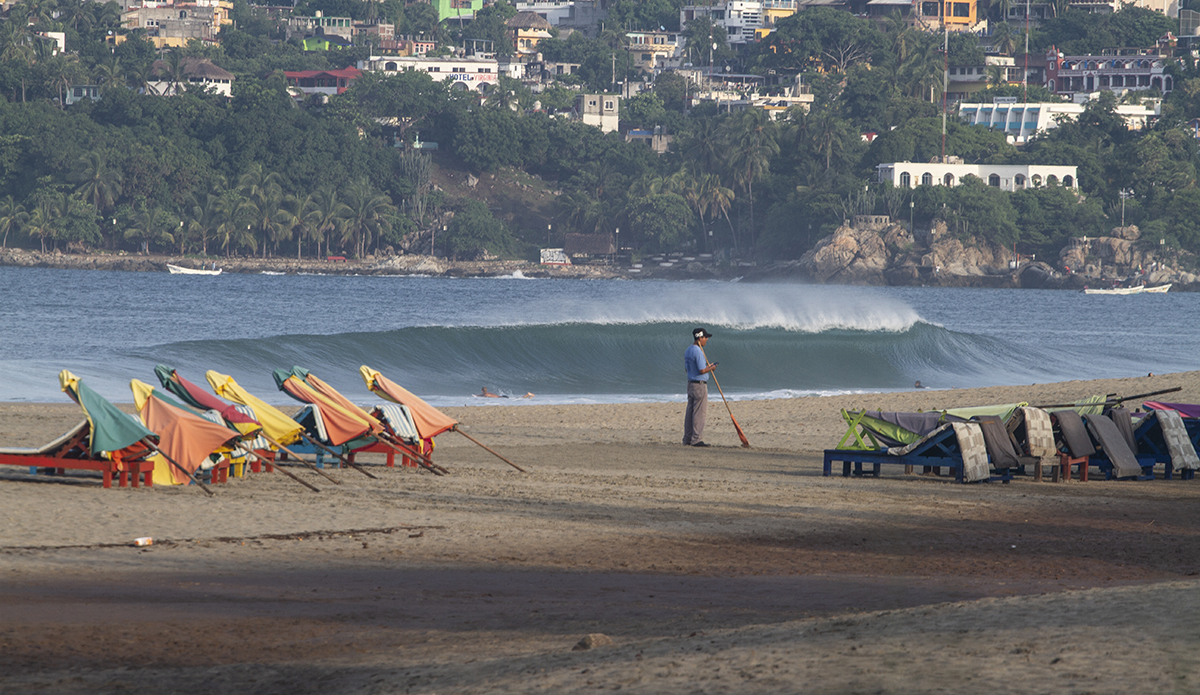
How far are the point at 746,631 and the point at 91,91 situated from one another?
133 metres

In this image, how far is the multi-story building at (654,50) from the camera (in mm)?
173500

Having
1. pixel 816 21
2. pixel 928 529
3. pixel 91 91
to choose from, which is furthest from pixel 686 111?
pixel 928 529

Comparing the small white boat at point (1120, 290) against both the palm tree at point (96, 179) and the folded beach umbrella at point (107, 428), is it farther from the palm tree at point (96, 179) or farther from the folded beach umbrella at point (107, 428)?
the folded beach umbrella at point (107, 428)

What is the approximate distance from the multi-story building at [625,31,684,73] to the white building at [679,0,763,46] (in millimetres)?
5280

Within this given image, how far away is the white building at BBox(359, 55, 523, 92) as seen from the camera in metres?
150

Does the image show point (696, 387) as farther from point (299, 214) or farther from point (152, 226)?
point (299, 214)

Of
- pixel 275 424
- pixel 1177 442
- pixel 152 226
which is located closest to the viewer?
pixel 275 424

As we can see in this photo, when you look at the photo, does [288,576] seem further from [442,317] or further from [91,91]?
[91,91]

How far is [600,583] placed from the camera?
21.7 ft

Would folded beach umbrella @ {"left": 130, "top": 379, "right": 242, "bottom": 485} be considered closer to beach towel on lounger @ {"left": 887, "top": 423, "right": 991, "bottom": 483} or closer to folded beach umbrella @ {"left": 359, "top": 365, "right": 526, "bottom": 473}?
folded beach umbrella @ {"left": 359, "top": 365, "right": 526, "bottom": 473}

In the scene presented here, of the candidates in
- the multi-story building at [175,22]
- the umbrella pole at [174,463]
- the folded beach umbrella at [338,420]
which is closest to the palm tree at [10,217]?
the multi-story building at [175,22]

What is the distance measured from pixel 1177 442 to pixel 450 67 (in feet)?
490

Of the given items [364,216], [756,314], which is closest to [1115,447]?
[756,314]

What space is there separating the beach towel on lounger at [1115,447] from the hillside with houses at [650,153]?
99.7 metres
